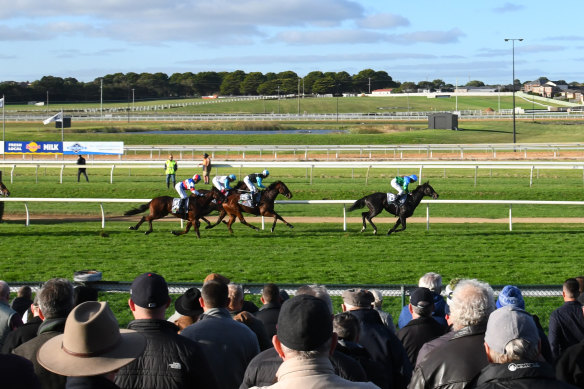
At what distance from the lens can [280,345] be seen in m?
2.47

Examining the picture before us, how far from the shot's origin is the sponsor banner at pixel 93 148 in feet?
109

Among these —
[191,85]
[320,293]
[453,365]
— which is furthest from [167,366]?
[191,85]

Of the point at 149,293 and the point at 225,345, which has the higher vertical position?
the point at 149,293

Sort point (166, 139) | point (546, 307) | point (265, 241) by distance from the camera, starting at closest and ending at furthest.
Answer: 1. point (546, 307)
2. point (265, 241)
3. point (166, 139)

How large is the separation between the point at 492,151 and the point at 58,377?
36059mm

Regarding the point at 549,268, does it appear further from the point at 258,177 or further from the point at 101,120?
the point at 101,120

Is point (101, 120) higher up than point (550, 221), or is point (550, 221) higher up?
point (101, 120)

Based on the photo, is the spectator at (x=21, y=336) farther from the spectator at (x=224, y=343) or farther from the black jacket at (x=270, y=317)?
the black jacket at (x=270, y=317)

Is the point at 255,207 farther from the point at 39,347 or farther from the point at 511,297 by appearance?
the point at 39,347

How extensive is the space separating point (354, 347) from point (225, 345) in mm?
620

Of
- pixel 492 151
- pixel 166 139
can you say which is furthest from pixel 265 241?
pixel 166 139

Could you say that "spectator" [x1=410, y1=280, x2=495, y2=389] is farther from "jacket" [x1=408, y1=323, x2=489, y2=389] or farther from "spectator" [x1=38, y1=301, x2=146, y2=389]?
"spectator" [x1=38, y1=301, x2=146, y2=389]

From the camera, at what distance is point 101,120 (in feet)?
238

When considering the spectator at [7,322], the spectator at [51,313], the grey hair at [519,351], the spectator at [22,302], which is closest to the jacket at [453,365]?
the grey hair at [519,351]
